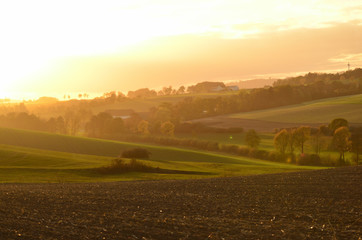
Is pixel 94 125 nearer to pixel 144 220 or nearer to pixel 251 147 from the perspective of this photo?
pixel 251 147

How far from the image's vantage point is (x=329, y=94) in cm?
14638

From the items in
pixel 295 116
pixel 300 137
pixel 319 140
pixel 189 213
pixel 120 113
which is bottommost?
pixel 319 140

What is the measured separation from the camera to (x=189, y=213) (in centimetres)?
1973

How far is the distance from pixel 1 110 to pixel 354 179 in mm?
175212

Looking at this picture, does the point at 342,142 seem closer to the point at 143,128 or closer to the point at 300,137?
the point at 300,137

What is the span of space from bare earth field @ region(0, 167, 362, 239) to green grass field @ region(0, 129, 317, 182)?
15.9m

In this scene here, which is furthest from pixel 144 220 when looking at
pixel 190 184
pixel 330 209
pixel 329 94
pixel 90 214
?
pixel 329 94

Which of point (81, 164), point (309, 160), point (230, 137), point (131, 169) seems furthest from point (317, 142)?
A: point (81, 164)

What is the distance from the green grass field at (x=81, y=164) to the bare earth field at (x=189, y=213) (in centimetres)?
1589

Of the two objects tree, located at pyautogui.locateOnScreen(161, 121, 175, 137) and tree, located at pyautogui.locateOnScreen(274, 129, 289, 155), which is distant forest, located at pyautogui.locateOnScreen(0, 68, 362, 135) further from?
tree, located at pyautogui.locateOnScreen(274, 129, 289, 155)

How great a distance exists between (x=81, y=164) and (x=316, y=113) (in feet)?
260

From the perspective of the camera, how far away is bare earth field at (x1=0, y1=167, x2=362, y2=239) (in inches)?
620

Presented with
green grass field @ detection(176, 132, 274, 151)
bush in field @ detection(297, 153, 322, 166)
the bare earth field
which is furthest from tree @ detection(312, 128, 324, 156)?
the bare earth field

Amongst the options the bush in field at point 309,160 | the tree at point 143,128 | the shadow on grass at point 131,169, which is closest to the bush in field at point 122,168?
the shadow on grass at point 131,169
